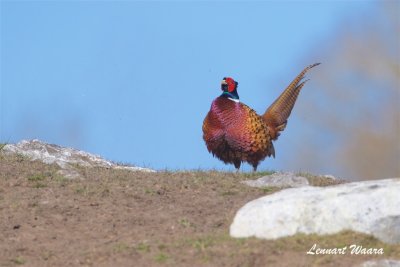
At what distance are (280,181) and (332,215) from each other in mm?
2947

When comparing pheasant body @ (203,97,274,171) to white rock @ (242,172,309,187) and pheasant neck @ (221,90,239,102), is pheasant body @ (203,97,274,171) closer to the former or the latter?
pheasant neck @ (221,90,239,102)

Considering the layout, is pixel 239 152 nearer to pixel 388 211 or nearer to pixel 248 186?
pixel 248 186

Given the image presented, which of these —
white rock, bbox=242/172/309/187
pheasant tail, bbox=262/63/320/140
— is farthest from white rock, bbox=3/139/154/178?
white rock, bbox=242/172/309/187

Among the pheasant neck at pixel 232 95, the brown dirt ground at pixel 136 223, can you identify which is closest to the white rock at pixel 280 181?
the brown dirt ground at pixel 136 223

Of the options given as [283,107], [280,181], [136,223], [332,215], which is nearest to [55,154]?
[283,107]

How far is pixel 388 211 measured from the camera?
9172 mm

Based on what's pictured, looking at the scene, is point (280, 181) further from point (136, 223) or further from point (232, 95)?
point (232, 95)

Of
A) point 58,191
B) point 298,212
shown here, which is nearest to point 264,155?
point 58,191

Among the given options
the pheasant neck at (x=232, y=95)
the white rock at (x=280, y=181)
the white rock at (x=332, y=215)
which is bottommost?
the white rock at (x=332, y=215)

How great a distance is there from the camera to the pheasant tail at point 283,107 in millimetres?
15856

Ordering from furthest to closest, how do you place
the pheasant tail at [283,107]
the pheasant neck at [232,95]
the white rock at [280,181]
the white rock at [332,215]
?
the pheasant tail at [283,107] → the pheasant neck at [232,95] → the white rock at [280,181] → the white rock at [332,215]

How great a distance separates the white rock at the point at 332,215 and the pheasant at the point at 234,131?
5253 millimetres

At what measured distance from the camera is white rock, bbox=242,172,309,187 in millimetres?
12102

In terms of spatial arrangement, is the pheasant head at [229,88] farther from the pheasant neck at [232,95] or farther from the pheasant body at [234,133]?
the pheasant body at [234,133]
